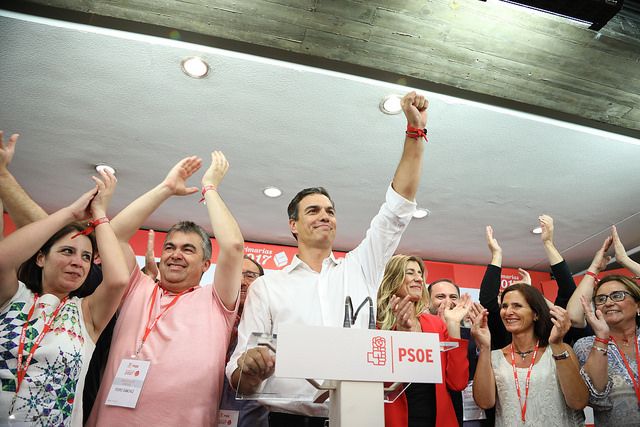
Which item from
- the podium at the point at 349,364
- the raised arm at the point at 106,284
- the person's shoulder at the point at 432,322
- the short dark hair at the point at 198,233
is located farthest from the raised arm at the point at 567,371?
the raised arm at the point at 106,284

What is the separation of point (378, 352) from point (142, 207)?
53.7 inches

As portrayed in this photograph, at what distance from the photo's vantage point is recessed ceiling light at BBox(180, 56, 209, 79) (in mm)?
2865

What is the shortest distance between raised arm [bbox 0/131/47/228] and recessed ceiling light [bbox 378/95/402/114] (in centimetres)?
220

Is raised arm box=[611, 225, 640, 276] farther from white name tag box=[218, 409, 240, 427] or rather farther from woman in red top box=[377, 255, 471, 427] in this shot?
white name tag box=[218, 409, 240, 427]

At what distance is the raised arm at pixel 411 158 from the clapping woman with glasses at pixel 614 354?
1208 mm

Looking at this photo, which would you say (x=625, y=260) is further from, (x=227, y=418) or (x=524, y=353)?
(x=227, y=418)

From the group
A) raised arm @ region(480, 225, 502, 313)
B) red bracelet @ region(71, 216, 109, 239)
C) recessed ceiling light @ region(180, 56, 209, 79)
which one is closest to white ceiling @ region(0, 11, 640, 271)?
recessed ceiling light @ region(180, 56, 209, 79)

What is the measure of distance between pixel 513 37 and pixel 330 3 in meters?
1.07

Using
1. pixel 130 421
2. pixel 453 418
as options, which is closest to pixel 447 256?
pixel 453 418

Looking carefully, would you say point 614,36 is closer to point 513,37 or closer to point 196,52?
point 513,37

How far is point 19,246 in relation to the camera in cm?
164

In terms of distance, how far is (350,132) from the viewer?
355 cm

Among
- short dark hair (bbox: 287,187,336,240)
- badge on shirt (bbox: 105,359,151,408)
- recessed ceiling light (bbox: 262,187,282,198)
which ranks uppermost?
recessed ceiling light (bbox: 262,187,282,198)

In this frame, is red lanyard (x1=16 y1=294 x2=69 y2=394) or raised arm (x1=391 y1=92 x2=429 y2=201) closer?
red lanyard (x1=16 y1=294 x2=69 y2=394)
